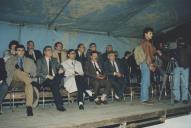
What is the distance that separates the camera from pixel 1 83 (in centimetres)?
552

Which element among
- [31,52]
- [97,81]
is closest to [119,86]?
[97,81]

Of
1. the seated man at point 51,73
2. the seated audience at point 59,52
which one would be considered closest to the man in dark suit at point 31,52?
the seated audience at point 59,52

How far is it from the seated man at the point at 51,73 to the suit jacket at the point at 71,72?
28 cm

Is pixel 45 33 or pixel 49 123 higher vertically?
pixel 45 33

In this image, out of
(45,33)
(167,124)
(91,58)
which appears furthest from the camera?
(45,33)

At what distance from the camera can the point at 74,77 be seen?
6820 mm

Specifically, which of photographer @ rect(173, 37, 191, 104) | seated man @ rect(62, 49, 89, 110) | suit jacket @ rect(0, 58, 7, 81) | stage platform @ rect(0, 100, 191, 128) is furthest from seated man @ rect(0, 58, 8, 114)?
photographer @ rect(173, 37, 191, 104)

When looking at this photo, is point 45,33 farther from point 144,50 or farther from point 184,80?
point 184,80

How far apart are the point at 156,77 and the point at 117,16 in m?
2.16

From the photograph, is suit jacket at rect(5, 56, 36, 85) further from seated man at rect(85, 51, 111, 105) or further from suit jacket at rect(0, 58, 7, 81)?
seated man at rect(85, 51, 111, 105)

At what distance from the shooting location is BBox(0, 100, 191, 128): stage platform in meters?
4.78

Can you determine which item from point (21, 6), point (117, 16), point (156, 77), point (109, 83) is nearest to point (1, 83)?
point (21, 6)

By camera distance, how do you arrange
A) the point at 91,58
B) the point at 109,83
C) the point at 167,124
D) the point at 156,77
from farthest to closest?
the point at 156,77 < the point at 91,58 < the point at 109,83 < the point at 167,124

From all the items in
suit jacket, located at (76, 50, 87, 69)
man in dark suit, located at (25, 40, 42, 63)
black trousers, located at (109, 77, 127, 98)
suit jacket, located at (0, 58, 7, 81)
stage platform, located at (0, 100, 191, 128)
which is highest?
man in dark suit, located at (25, 40, 42, 63)
